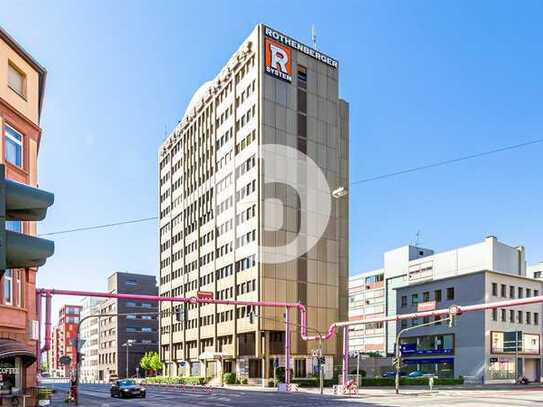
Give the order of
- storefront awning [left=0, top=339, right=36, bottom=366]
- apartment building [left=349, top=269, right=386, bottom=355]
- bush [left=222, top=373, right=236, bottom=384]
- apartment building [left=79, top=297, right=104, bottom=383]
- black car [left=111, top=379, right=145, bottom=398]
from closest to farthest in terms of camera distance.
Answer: storefront awning [left=0, top=339, right=36, bottom=366], black car [left=111, top=379, right=145, bottom=398], bush [left=222, top=373, right=236, bottom=384], apartment building [left=349, top=269, right=386, bottom=355], apartment building [left=79, top=297, right=104, bottom=383]

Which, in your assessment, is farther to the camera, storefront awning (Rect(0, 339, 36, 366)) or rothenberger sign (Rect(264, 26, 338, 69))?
rothenberger sign (Rect(264, 26, 338, 69))

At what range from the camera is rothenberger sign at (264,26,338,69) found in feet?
265

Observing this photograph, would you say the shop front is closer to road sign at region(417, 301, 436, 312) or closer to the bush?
the bush

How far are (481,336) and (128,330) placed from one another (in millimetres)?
97797

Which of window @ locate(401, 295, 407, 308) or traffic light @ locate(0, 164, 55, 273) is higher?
traffic light @ locate(0, 164, 55, 273)

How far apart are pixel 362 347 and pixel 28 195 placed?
135229 mm

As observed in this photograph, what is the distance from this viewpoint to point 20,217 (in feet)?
13.1

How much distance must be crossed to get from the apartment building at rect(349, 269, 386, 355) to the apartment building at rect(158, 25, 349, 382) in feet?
149

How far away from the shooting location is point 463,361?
80188 millimetres

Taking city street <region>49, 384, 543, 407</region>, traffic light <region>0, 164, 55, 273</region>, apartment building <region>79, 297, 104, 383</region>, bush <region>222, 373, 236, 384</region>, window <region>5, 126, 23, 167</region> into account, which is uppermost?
window <region>5, 126, 23, 167</region>

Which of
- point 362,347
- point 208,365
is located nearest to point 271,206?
point 208,365

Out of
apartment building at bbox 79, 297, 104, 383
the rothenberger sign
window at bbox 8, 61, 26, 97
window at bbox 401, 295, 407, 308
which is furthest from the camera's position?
Result: apartment building at bbox 79, 297, 104, 383

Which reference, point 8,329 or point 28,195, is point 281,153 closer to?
point 8,329

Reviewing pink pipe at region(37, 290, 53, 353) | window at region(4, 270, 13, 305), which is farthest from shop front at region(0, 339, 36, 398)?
pink pipe at region(37, 290, 53, 353)
